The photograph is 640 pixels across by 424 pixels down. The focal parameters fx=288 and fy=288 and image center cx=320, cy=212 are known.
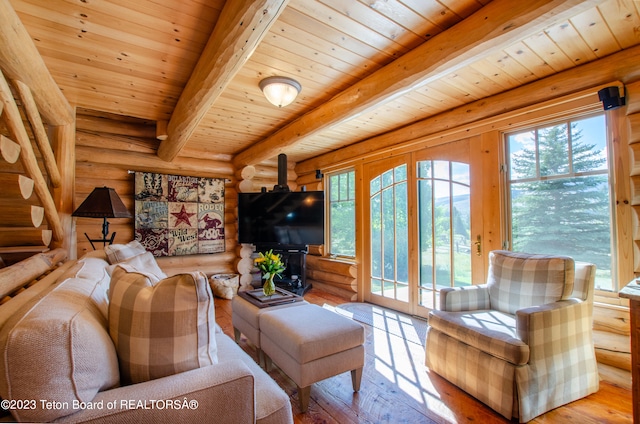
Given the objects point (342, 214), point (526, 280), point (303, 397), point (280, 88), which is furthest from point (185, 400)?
point (342, 214)

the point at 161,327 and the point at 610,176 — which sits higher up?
the point at 610,176

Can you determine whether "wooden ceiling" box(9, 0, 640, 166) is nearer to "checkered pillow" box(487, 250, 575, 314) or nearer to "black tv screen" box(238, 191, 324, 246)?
"checkered pillow" box(487, 250, 575, 314)

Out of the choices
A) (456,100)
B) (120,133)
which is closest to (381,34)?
(456,100)

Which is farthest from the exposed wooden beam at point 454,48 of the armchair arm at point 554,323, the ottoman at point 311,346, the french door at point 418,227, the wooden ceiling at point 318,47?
the ottoman at point 311,346

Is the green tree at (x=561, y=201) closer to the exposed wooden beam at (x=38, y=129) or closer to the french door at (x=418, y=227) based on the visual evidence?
the french door at (x=418, y=227)

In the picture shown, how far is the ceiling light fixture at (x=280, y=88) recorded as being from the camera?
2447 mm

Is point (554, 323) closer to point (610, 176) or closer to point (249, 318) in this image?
point (610, 176)

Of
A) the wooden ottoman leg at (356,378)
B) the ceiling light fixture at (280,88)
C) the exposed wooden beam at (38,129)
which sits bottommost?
the wooden ottoman leg at (356,378)

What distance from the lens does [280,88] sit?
2471 millimetres

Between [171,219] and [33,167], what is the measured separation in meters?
2.36

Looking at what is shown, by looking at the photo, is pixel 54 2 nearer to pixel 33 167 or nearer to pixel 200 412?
pixel 33 167

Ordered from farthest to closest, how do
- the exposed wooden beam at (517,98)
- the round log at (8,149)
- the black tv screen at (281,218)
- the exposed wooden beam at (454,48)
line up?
the black tv screen at (281,218) < the exposed wooden beam at (517,98) < the round log at (8,149) < the exposed wooden beam at (454,48)

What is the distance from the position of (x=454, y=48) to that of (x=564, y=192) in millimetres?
1784

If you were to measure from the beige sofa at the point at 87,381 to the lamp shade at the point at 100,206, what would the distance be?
6.14 ft
